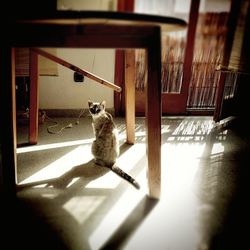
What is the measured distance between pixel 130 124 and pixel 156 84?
735 millimetres

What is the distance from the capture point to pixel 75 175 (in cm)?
127

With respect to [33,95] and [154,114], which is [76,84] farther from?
[154,114]

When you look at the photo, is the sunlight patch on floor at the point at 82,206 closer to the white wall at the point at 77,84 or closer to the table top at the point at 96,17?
the table top at the point at 96,17

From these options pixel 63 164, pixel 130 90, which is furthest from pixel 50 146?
pixel 130 90

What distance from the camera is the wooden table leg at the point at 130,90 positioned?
1.49 meters

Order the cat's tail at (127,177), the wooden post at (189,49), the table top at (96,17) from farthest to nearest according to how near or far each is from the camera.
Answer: the wooden post at (189,49), the cat's tail at (127,177), the table top at (96,17)

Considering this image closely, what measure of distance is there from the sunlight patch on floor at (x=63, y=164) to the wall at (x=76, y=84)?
81 centimetres

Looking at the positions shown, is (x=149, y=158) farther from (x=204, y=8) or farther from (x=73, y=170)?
(x=204, y=8)

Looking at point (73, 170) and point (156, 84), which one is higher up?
point (156, 84)

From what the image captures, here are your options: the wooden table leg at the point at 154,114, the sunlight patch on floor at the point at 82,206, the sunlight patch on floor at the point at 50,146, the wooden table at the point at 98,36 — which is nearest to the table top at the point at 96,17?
the wooden table at the point at 98,36

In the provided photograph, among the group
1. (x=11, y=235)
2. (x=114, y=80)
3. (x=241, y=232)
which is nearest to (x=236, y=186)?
(x=241, y=232)

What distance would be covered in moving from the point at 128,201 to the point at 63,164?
0.48 meters

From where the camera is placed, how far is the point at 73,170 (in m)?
1.33

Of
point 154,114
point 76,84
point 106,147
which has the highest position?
point 154,114
